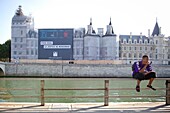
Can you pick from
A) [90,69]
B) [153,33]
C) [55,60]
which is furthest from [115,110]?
[153,33]

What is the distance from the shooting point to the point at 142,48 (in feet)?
196

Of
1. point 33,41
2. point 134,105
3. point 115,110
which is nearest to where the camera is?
point 115,110

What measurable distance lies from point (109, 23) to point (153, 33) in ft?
35.8

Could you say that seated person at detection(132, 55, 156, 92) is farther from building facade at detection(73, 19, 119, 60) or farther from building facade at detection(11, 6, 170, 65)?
building facade at detection(73, 19, 119, 60)

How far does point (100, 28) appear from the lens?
6159cm

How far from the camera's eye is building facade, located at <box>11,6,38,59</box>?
186 ft

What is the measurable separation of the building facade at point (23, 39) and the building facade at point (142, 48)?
19.2 m

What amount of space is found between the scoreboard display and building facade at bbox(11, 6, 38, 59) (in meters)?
3.36

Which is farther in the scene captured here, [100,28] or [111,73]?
[100,28]

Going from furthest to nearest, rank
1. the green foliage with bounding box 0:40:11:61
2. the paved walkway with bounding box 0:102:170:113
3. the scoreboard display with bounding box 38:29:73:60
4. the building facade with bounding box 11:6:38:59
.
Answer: the green foliage with bounding box 0:40:11:61, the building facade with bounding box 11:6:38:59, the scoreboard display with bounding box 38:29:73:60, the paved walkway with bounding box 0:102:170:113

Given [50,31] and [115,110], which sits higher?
[50,31]

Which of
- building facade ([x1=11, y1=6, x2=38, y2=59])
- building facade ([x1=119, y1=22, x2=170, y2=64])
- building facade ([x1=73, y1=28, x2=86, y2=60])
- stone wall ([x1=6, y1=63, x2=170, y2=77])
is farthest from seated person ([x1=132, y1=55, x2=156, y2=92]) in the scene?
building facade ([x1=119, y1=22, x2=170, y2=64])

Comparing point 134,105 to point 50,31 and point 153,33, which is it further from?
point 153,33

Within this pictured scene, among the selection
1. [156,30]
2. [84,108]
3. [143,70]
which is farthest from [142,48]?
[143,70]
